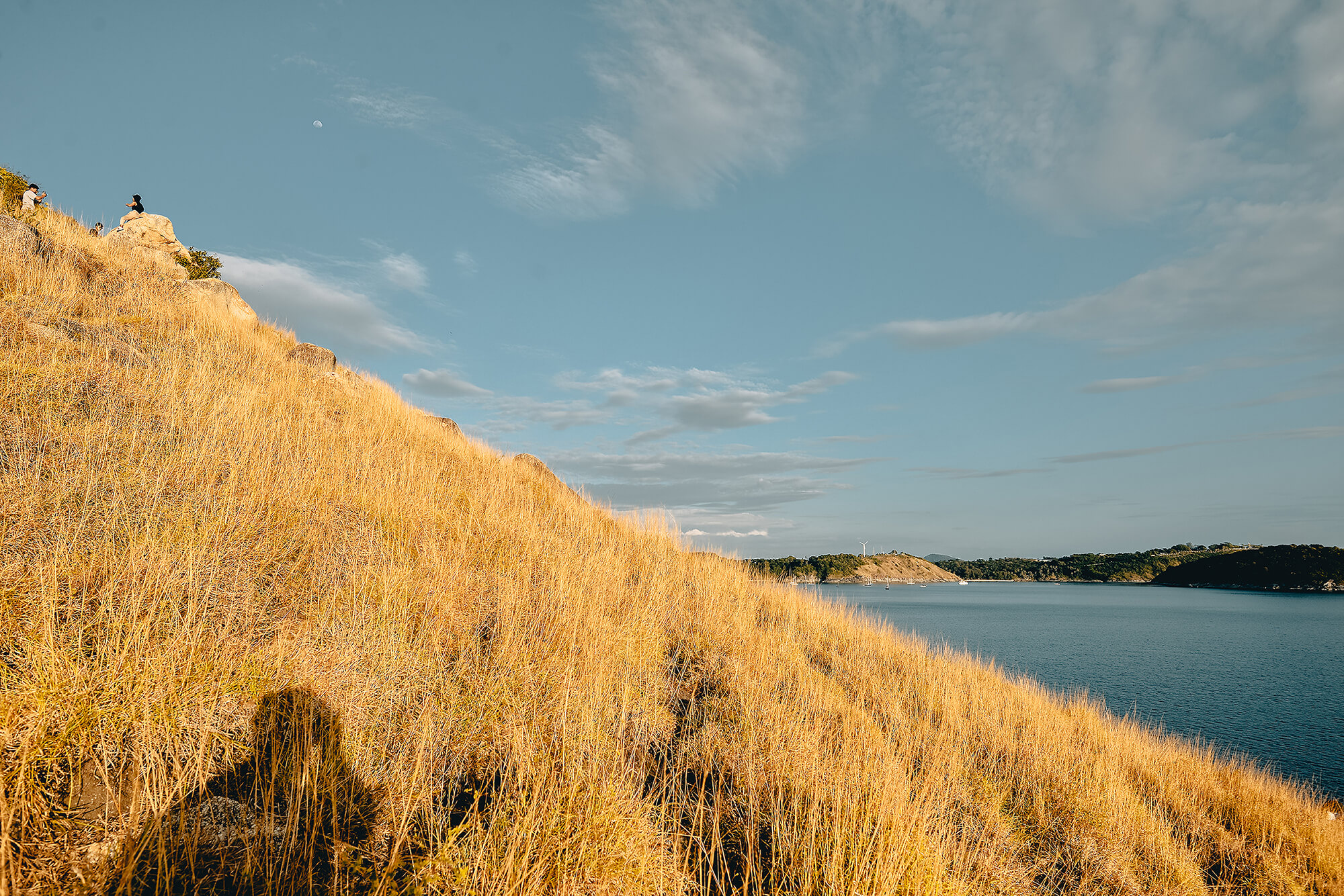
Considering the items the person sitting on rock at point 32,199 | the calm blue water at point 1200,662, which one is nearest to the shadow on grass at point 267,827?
the calm blue water at point 1200,662

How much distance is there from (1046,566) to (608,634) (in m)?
209

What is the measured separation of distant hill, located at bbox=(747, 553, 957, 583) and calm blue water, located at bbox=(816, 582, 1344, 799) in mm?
48397

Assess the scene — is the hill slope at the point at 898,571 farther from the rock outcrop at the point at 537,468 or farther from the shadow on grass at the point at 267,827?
the shadow on grass at the point at 267,827

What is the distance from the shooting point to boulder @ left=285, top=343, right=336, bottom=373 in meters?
12.9

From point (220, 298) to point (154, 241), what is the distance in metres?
6.01

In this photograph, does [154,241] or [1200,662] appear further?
[1200,662]

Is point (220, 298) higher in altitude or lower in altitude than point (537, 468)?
higher

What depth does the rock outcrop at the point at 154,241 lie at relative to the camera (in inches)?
569

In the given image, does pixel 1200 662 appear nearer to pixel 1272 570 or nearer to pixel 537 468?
pixel 537 468

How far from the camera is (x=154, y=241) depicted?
1709 cm

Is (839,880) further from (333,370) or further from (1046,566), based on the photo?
(1046,566)

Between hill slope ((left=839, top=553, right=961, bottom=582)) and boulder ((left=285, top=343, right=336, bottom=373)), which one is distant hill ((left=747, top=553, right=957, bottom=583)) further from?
boulder ((left=285, top=343, right=336, bottom=373))

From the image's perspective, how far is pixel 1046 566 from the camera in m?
176

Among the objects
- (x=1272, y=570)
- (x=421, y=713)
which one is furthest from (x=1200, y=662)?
(x=1272, y=570)
